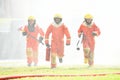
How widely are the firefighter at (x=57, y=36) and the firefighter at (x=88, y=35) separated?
257 millimetres

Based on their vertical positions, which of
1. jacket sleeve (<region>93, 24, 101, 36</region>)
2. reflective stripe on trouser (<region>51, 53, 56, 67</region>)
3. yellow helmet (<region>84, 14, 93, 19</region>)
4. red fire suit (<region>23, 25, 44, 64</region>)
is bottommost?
reflective stripe on trouser (<region>51, 53, 56, 67</region>)

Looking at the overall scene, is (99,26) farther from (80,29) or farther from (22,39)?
(22,39)

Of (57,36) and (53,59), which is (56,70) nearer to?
(53,59)

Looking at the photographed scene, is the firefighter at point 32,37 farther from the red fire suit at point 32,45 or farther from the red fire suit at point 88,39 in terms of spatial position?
the red fire suit at point 88,39

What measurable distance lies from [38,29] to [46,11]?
344 millimetres

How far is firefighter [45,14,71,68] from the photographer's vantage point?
8125 millimetres

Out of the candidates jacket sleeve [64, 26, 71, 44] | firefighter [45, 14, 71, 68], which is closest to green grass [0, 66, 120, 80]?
firefighter [45, 14, 71, 68]

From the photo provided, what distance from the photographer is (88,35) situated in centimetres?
825

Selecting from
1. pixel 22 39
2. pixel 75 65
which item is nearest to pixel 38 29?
pixel 22 39

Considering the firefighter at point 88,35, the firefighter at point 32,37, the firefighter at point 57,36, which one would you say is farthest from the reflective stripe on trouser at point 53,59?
the firefighter at point 88,35

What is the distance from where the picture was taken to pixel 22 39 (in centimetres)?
825

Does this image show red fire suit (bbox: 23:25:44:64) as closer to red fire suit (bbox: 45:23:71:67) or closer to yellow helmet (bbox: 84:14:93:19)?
red fire suit (bbox: 45:23:71:67)

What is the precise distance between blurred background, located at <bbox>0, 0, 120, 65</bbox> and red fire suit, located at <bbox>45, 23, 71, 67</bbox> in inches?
3.5

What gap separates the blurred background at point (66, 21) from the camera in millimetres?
8250
